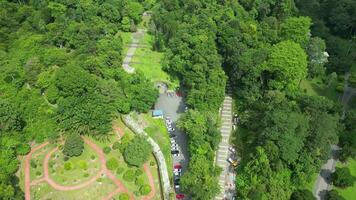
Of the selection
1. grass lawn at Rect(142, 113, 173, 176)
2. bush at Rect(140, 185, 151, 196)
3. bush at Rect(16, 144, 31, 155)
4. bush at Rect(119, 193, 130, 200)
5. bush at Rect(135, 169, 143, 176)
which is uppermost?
grass lawn at Rect(142, 113, 173, 176)

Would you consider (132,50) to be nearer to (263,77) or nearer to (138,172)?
(263,77)

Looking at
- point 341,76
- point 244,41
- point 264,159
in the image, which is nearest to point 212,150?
point 264,159

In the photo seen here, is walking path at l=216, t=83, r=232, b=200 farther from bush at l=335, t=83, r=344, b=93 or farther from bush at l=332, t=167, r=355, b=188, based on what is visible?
bush at l=335, t=83, r=344, b=93

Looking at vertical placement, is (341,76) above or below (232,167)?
above

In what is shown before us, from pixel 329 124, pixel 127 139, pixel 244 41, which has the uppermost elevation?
pixel 244 41

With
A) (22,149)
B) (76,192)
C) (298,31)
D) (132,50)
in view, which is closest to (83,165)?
(76,192)

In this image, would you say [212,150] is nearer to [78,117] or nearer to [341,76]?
[78,117]

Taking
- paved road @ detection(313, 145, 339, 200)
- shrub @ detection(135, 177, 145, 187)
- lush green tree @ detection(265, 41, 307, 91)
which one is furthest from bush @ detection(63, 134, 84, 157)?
paved road @ detection(313, 145, 339, 200)
